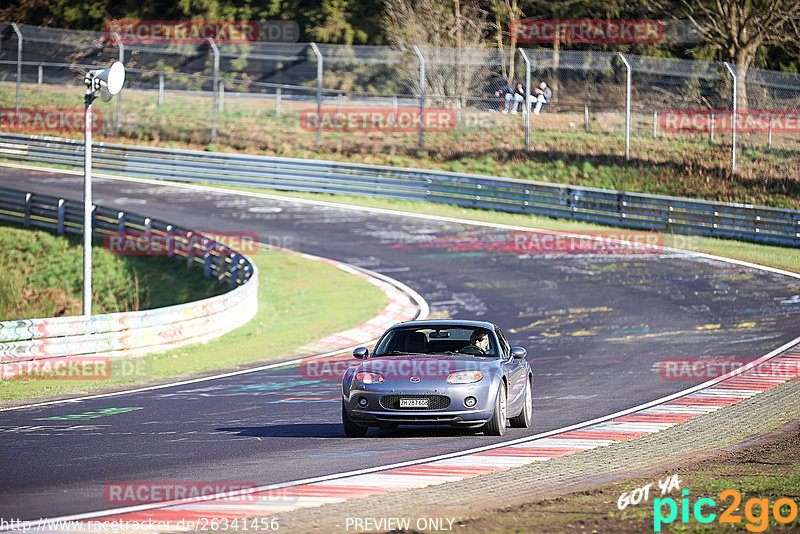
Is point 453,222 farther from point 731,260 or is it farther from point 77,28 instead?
point 77,28

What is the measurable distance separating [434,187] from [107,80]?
20247mm

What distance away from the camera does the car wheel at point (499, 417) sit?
10984 mm

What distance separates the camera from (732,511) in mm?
6836

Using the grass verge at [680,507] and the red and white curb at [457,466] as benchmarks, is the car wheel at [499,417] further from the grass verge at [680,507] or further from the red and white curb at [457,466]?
the grass verge at [680,507]

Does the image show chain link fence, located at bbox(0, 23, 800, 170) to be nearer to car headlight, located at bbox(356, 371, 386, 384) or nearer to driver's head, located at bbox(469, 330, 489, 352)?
driver's head, located at bbox(469, 330, 489, 352)

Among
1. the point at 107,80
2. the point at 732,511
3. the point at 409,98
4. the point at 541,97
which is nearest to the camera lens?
the point at 732,511

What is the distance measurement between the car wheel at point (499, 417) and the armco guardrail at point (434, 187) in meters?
21.0

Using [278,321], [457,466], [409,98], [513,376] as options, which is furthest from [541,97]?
[457,466]

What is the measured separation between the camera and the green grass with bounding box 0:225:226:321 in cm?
2692

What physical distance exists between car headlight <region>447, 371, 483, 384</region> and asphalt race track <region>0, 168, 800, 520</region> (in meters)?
0.64

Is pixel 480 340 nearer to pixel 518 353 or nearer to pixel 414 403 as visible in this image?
pixel 518 353

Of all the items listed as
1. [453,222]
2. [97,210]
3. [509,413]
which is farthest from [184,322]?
[453,222]

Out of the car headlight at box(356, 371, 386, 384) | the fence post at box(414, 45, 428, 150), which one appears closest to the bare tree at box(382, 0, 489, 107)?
the fence post at box(414, 45, 428, 150)

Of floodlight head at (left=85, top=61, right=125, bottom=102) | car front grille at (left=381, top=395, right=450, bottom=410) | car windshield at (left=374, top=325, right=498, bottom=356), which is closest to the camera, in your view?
car front grille at (left=381, top=395, right=450, bottom=410)
